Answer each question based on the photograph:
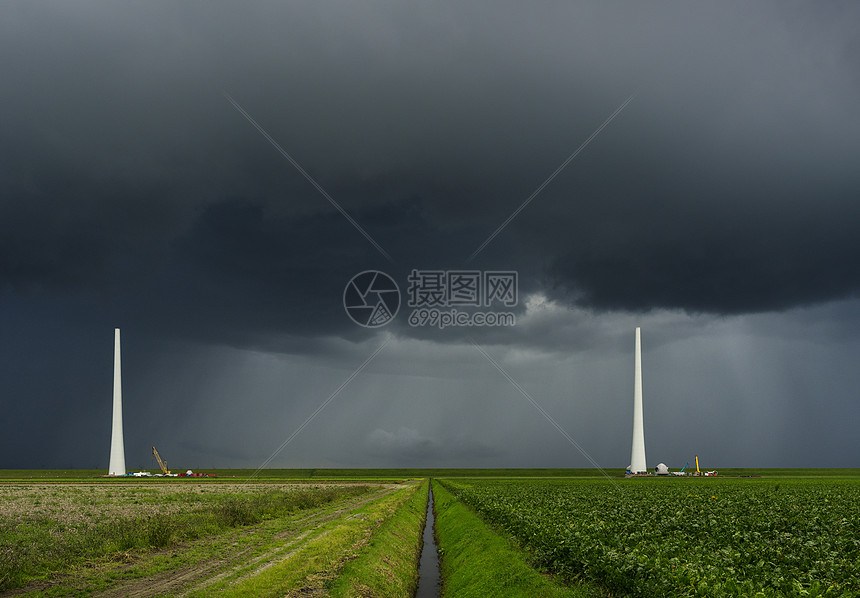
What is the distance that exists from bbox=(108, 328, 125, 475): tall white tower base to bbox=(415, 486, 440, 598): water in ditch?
133 metres

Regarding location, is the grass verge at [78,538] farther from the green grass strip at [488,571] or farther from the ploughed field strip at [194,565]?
the green grass strip at [488,571]

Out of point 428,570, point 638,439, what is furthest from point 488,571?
point 638,439

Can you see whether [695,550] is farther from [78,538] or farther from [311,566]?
[78,538]

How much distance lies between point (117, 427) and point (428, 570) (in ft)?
507

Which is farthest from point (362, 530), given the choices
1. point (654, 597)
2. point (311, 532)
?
A: point (654, 597)

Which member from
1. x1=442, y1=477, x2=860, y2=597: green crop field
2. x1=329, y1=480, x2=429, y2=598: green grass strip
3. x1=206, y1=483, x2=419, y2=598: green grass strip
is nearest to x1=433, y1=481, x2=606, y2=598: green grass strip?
x1=442, y1=477, x2=860, y2=597: green crop field

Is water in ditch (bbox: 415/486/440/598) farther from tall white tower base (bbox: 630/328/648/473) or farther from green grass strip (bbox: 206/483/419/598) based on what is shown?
tall white tower base (bbox: 630/328/648/473)

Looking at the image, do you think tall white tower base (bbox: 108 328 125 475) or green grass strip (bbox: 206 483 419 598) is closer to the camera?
green grass strip (bbox: 206 483 419 598)

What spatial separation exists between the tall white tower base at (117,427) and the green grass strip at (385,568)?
138 meters

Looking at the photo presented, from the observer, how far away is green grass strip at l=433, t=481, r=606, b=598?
2088cm

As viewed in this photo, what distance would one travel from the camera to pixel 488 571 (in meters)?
26.4

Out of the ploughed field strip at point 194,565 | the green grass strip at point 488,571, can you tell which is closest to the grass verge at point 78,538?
the ploughed field strip at point 194,565

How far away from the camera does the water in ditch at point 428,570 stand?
30.3 m

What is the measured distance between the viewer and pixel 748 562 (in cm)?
2183
